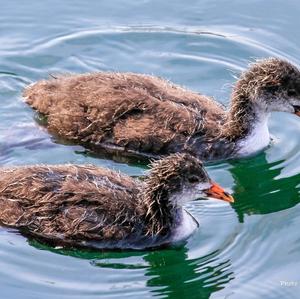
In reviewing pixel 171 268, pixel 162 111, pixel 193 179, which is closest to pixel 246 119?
pixel 162 111

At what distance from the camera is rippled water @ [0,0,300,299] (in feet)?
36.7

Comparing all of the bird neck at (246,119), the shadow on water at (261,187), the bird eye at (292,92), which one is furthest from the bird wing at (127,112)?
the bird eye at (292,92)

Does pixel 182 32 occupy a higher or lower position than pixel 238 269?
higher

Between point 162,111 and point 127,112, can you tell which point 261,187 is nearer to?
point 162,111

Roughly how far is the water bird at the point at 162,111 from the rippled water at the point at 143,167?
9.5 inches

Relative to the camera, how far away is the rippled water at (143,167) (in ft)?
36.7

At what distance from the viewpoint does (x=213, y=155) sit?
42.8 ft

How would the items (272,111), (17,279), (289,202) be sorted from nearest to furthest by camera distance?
(17,279) → (289,202) → (272,111)

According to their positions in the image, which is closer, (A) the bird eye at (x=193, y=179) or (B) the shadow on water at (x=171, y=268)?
(B) the shadow on water at (x=171, y=268)

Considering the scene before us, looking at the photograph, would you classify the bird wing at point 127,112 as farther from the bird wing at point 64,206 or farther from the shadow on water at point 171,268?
the shadow on water at point 171,268

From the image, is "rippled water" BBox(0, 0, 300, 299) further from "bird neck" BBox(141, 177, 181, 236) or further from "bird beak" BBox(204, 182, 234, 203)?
"bird beak" BBox(204, 182, 234, 203)

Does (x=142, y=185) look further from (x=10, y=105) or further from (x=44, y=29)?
(x=44, y=29)

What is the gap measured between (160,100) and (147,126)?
0.35 metres

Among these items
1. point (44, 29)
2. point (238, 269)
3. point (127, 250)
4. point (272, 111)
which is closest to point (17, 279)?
point (127, 250)
